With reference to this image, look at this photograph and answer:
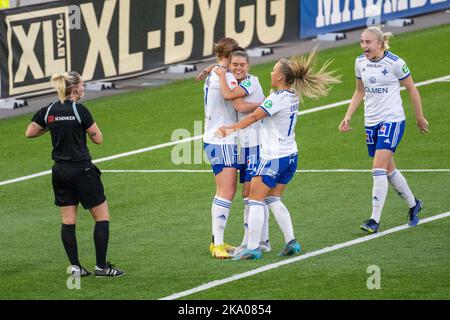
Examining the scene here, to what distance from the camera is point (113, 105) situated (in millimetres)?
22031

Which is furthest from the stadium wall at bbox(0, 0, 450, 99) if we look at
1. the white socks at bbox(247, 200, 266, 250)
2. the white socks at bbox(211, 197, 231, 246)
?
the white socks at bbox(247, 200, 266, 250)

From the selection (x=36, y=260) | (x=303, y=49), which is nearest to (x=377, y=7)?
(x=303, y=49)

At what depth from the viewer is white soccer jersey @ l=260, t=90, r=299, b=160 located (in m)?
12.1

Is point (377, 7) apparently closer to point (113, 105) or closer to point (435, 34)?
point (435, 34)

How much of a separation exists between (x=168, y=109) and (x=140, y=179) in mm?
4754

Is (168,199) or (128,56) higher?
(128,56)

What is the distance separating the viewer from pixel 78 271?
39.0ft

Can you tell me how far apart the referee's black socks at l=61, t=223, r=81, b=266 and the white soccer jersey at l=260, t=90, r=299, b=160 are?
6.97 feet

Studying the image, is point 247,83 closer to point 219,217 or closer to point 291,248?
point 219,217

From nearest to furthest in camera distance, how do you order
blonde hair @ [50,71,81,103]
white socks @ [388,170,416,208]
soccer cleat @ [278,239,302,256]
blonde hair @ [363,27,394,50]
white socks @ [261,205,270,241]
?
blonde hair @ [50,71,81,103]
soccer cleat @ [278,239,302,256]
white socks @ [261,205,270,241]
blonde hair @ [363,27,394,50]
white socks @ [388,170,416,208]

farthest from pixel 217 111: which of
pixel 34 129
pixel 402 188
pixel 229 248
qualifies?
pixel 402 188

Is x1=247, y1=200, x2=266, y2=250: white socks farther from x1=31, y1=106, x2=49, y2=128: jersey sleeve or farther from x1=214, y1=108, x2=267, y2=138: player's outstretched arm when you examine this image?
x1=31, y1=106, x2=49, y2=128: jersey sleeve

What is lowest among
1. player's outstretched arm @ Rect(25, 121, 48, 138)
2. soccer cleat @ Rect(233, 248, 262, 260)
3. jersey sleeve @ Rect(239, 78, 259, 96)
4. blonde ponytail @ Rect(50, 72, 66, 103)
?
soccer cleat @ Rect(233, 248, 262, 260)

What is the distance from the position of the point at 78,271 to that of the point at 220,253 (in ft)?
5.14
